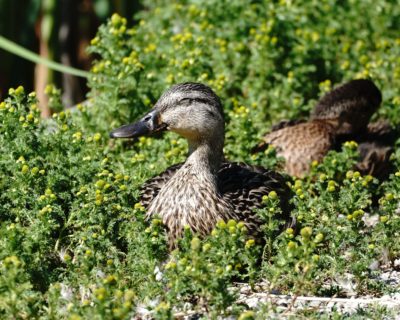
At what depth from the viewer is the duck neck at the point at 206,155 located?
20.6ft

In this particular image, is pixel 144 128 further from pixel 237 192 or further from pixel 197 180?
pixel 237 192

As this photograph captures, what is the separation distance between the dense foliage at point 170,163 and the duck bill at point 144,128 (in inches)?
10.2

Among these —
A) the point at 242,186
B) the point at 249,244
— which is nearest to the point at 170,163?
the point at 242,186

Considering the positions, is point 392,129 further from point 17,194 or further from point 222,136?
point 17,194

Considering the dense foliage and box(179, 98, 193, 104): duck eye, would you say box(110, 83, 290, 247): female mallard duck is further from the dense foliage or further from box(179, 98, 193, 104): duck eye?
the dense foliage

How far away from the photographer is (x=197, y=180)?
6.21 metres

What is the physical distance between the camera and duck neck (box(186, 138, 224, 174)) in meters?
6.27

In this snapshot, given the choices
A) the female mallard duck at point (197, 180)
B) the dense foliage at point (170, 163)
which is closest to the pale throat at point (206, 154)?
the female mallard duck at point (197, 180)

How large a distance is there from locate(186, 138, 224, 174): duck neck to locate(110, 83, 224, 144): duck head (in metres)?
0.03

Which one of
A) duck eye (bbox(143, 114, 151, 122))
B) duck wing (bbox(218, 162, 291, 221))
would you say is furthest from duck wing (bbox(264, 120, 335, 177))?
duck eye (bbox(143, 114, 151, 122))

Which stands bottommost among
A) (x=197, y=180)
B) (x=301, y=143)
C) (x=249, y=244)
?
(x=249, y=244)

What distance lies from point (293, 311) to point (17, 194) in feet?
5.85

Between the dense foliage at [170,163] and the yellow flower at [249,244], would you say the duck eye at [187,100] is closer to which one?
the dense foliage at [170,163]

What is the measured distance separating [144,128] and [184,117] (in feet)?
0.86
